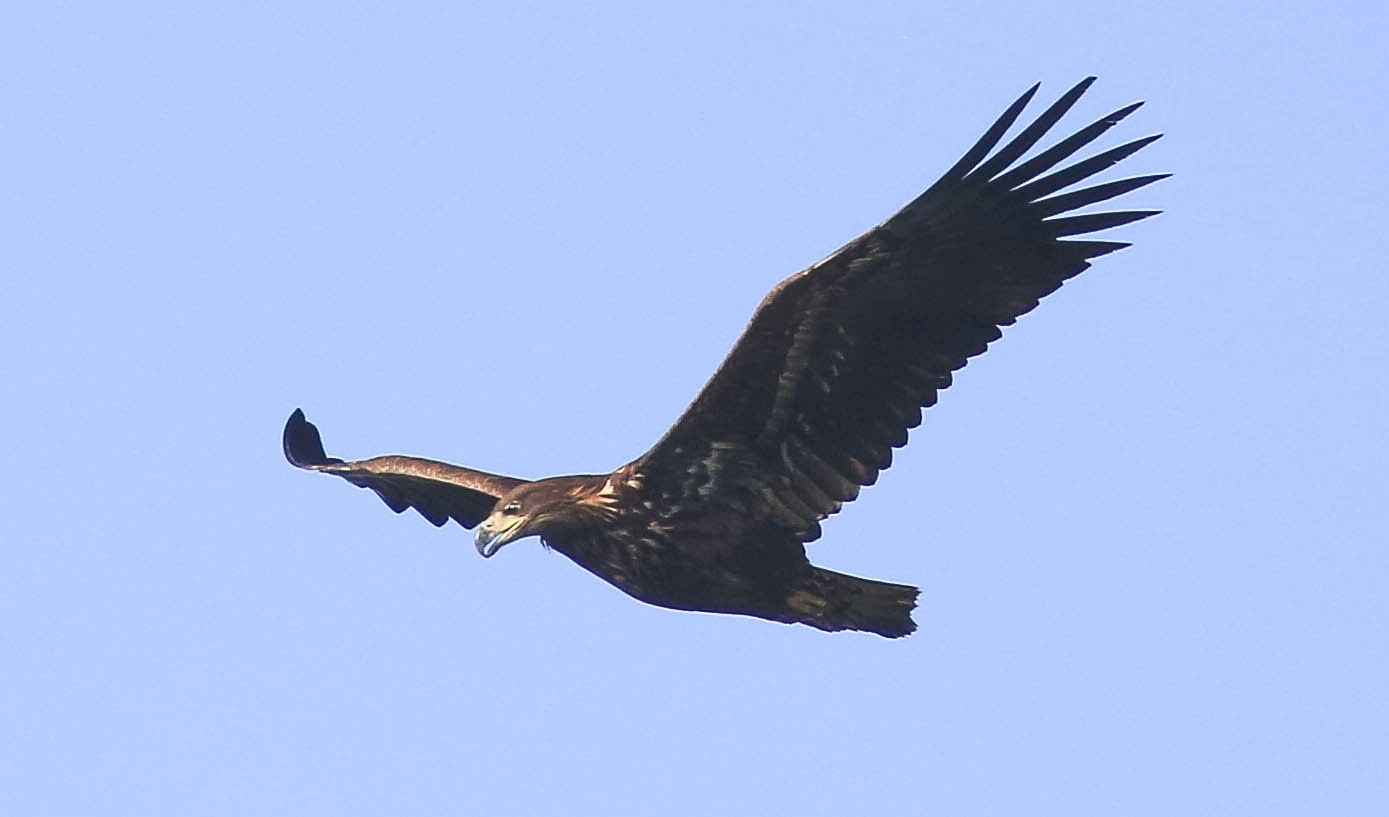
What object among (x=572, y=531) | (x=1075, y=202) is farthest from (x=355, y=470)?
(x=1075, y=202)

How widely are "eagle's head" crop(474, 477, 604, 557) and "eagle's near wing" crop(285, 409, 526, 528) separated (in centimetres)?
170

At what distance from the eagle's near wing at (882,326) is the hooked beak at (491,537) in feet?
2.25

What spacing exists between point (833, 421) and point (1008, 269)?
115 centimetres

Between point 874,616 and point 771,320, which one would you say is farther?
point 874,616

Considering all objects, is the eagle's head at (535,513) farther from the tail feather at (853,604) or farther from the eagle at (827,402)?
the tail feather at (853,604)

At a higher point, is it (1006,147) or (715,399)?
(1006,147)

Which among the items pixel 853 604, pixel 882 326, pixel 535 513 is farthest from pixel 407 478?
pixel 882 326

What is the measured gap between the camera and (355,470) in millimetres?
15688

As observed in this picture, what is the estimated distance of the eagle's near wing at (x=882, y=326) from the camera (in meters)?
12.4

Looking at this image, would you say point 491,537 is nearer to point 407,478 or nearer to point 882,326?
point 882,326

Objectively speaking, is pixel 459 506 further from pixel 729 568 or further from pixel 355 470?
pixel 729 568

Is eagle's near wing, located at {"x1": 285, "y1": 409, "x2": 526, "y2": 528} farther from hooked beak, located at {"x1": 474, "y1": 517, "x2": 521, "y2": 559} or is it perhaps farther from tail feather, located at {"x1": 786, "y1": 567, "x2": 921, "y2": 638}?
tail feather, located at {"x1": 786, "y1": 567, "x2": 921, "y2": 638}

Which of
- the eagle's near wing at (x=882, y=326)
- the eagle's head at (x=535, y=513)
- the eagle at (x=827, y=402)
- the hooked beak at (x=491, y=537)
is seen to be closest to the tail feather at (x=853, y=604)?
the eagle at (x=827, y=402)

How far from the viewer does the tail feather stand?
13.2 meters
